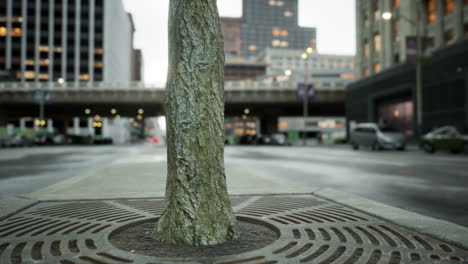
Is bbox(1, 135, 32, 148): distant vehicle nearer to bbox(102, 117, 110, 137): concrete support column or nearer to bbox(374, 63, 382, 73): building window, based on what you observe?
bbox(374, 63, 382, 73): building window

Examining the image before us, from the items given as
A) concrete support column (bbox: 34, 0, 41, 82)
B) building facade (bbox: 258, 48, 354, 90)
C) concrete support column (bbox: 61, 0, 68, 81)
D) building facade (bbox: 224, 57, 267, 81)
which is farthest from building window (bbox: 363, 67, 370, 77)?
building facade (bbox: 224, 57, 267, 81)

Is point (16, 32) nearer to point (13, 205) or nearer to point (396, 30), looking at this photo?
point (396, 30)

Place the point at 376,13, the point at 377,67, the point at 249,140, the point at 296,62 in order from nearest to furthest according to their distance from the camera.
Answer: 1. the point at 377,67
2. the point at 376,13
3. the point at 249,140
4. the point at 296,62

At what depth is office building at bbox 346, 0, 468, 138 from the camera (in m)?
25.3

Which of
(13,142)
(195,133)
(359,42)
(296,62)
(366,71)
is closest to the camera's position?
(195,133)

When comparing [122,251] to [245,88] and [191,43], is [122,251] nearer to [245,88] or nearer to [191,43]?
[191,43]

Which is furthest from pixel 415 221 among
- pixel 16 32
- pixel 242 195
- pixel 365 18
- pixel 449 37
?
pixel 16 32

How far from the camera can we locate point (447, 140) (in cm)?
2006

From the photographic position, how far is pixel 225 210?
11.6ft

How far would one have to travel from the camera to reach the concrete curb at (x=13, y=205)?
4.62 meters

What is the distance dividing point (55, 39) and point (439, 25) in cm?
9037

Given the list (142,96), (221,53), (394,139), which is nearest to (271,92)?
(142,96)

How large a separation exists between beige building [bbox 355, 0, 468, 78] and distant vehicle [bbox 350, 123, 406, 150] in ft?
17.8

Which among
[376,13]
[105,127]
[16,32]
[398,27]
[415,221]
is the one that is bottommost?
[415,221]
